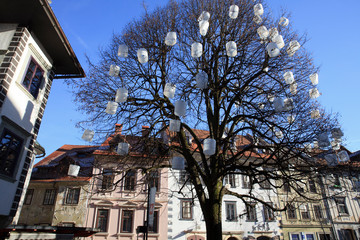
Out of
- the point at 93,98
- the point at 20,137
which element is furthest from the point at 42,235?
the point at 93,98

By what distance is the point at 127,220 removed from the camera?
21641mm

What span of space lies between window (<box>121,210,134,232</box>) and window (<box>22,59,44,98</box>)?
50.2ft

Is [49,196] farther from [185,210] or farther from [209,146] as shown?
[209,146]

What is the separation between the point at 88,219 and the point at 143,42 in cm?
1677

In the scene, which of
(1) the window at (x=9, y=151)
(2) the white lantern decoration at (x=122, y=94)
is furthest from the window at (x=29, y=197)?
(2) the white lantern decoration at (x=122, y=94)

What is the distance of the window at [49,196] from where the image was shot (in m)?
21.3

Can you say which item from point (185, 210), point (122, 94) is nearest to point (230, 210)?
point (185, 210)

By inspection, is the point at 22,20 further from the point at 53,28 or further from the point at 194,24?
the point at 194,24

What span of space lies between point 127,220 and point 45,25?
17.5 meters

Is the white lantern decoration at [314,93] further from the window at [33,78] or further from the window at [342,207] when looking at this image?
the window at [342,207]

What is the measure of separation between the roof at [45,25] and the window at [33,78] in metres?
1.08

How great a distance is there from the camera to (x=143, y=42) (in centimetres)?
1067

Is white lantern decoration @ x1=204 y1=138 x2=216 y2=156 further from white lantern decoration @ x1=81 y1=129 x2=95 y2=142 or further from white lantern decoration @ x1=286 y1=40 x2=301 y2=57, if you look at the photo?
white lantern decoration @ x1=286 y1=40 x2=301 y2=57

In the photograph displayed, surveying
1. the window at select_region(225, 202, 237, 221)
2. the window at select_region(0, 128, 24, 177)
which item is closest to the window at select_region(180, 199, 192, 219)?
the window at select_region(225, 202, 237, 221)
